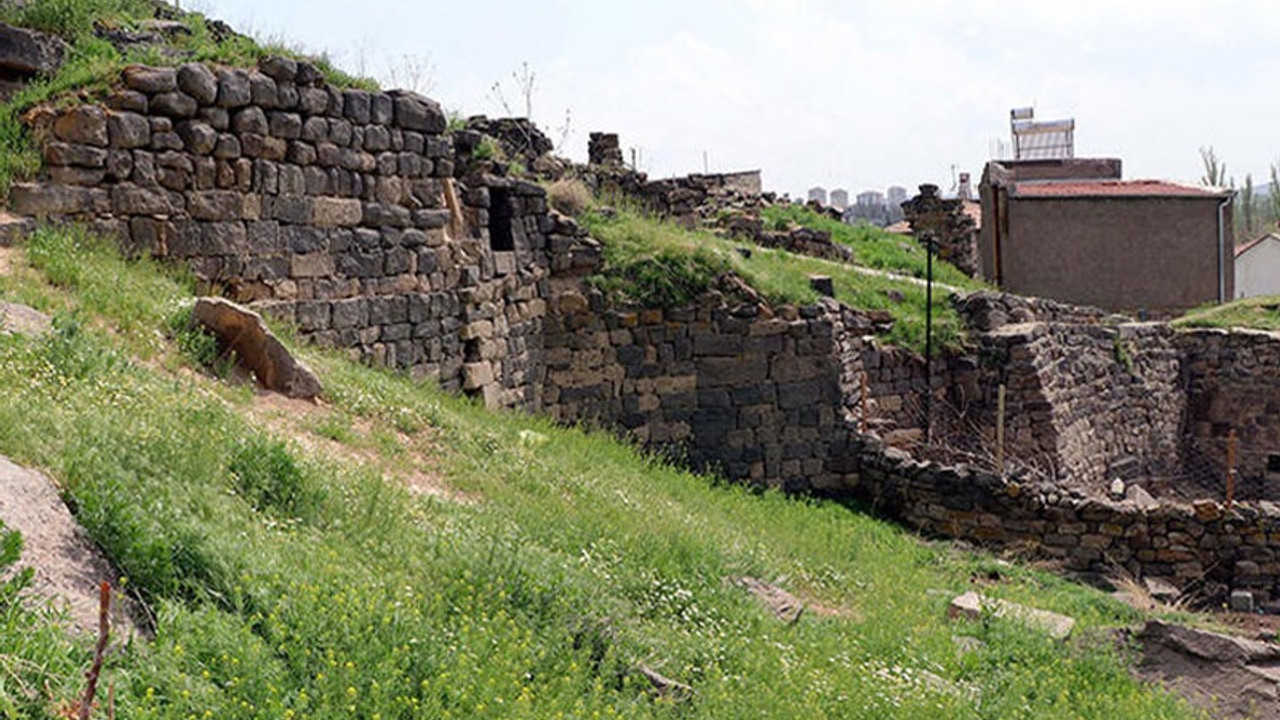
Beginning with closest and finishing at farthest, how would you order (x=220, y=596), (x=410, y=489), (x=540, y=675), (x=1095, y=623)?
(x=220, y=596)
(x=540, y=675)
(x=410, y=489)
(x=1095, y=623)

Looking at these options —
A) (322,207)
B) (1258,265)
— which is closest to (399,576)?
(322,207)

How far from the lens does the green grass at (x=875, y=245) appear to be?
75.8 ft

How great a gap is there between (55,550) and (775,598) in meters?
4.62

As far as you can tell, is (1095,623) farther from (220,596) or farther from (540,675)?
(220,596)

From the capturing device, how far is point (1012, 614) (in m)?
9.31

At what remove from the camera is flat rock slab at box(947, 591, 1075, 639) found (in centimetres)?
909

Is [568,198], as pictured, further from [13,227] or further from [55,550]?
[55,550]

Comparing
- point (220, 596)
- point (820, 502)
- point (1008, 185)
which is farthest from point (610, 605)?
point (1008, 185)

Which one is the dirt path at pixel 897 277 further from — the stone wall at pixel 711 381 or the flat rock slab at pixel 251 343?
Answer: the flat rock slab at pixel 251 343

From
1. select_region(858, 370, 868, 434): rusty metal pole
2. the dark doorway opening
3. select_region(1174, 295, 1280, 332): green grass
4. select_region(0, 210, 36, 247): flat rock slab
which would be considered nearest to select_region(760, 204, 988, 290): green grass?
select_region(1174, 295, 1280, 332): green grass

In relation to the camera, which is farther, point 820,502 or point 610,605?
point 820,502

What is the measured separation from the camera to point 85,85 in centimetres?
880

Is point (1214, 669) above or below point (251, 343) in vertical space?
below

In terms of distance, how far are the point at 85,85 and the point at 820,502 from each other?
28.9 feet
